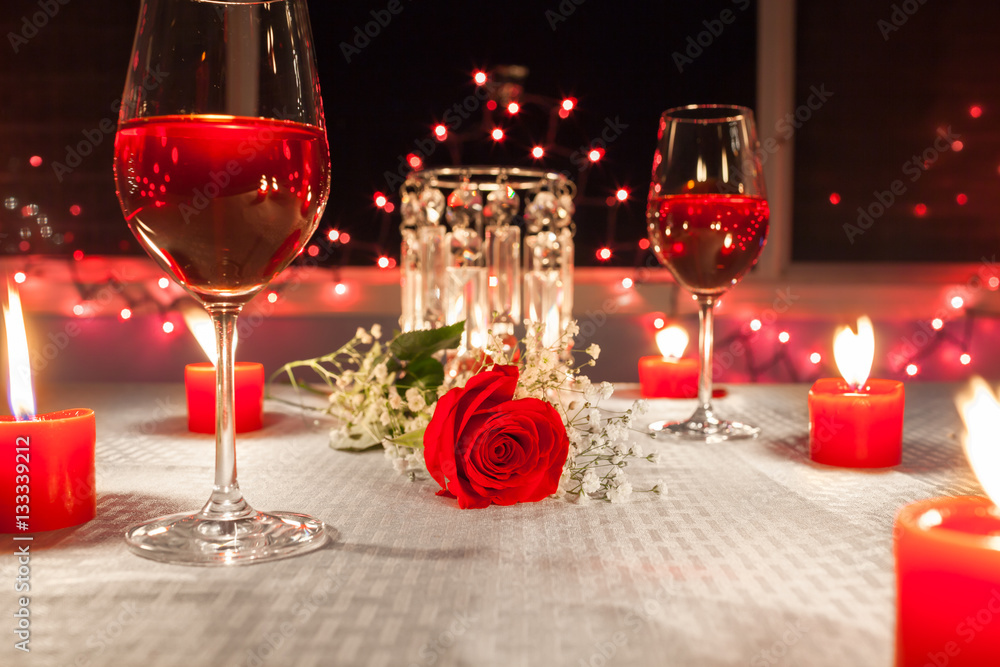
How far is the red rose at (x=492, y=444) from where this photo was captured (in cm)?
54

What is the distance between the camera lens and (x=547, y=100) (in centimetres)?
224

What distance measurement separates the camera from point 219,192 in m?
0.48

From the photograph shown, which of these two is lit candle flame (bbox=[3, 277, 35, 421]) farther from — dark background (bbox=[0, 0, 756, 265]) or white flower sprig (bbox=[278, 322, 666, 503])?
dark background (bbox=[0, 0, 756, 265])

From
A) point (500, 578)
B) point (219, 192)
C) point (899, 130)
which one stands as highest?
point (899, 130)

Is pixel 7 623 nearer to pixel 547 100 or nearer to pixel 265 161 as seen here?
pixel 265 161

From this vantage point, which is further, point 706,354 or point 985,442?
point 706,354

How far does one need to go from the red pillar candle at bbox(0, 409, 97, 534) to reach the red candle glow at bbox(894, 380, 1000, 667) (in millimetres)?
477

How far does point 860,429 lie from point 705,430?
18 cm

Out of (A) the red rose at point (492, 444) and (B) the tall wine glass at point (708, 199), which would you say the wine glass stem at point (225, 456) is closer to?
(A) the red rose at point (492, 444)

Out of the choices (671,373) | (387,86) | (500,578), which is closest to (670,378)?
(671,373)

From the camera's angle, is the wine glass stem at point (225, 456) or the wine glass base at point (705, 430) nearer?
the wine glass stem at point (225, 456)

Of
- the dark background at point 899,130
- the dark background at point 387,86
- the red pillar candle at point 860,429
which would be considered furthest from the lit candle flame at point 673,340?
the dark background at point 899,130

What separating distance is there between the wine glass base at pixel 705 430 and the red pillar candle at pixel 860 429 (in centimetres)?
12

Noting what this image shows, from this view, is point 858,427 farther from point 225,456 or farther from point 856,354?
point 225,456
